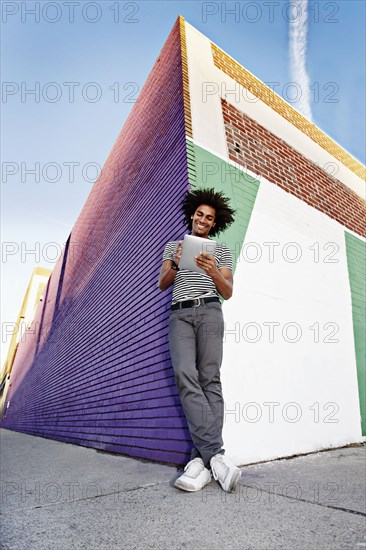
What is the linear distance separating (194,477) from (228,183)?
3087 mm

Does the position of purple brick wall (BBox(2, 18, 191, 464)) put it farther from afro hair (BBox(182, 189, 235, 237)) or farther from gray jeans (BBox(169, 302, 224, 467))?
gray jeans (BBox(169, 302, 224, 467))

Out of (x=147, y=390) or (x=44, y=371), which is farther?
(x=44, y=371)

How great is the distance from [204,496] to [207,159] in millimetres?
3347

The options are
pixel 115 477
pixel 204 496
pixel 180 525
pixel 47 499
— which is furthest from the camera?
pixel 115 477

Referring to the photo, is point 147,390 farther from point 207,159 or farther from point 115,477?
point 207,159

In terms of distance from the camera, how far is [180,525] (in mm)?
1396

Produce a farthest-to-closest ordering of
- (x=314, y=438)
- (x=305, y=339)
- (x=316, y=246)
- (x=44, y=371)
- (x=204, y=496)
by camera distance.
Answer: (x=44, y=371), (x=316, y=246), (x=305, y=339), (x=314, y=438), (x=204, y=496)

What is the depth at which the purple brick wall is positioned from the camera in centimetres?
358

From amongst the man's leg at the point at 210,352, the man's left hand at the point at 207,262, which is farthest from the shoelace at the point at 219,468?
the man's left hand at the point at 207,262

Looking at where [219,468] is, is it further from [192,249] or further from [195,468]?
[192,249]

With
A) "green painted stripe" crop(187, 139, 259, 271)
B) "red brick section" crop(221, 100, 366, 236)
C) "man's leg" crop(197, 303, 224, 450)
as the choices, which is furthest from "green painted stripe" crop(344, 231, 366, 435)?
"man's leg" crop(197, 303, 224, 450)

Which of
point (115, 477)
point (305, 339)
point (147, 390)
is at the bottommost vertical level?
point (115, 477)

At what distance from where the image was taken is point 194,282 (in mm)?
2352

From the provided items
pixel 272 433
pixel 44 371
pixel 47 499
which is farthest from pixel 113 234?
pixel 44 371
